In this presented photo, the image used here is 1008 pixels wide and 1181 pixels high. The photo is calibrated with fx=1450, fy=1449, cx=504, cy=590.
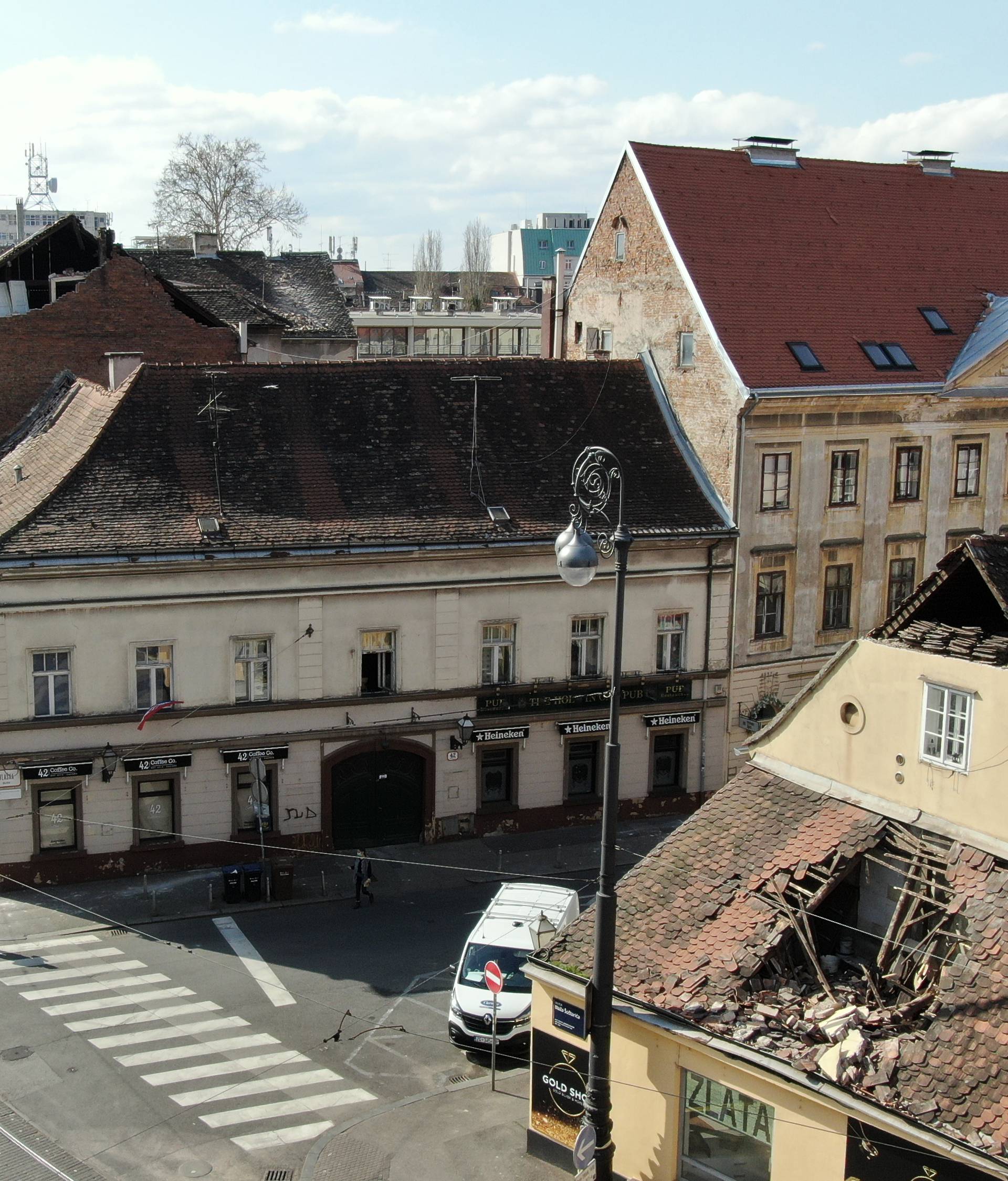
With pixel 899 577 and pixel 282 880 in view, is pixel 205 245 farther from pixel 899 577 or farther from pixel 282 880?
pixel 282 880

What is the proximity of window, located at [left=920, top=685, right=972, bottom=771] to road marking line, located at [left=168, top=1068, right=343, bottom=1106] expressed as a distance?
10.8 m

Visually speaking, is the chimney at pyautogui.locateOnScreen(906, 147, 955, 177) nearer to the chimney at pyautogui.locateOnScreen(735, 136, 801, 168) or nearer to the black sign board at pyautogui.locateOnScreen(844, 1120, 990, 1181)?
the chimney at pyautogui.locateOnScreen(735, 136, 801, 168)

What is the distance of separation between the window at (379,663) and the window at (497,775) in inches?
117

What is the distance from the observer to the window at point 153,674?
1206 inches

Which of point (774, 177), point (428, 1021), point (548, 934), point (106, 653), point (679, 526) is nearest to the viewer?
point (548, 934)

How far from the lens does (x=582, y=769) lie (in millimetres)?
35031

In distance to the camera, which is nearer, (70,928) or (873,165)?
(70,928)

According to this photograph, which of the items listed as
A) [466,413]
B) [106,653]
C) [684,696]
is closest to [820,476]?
[684,696]

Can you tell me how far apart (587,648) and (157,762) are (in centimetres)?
1035

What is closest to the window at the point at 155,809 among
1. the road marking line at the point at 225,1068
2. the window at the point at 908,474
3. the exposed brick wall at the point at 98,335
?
the road marking line at the point at 225,1068

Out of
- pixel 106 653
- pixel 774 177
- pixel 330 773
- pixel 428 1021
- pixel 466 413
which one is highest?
pixel 774 177

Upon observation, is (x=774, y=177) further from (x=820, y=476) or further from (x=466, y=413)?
(x=466, y=413)

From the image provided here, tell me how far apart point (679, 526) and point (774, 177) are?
12.4 metres

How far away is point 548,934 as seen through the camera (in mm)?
20828
